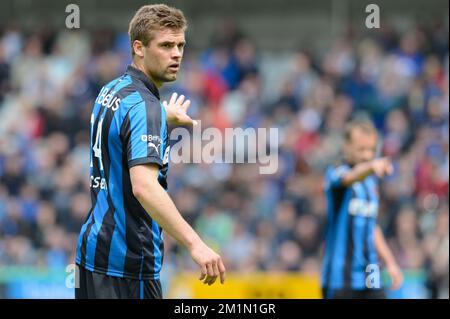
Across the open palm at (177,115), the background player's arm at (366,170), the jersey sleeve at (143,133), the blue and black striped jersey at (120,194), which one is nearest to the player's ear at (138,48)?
the blue and black striped jersey at (120,194)

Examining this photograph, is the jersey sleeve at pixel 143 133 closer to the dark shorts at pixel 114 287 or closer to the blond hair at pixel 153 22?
the blond hair at pixel 153 22

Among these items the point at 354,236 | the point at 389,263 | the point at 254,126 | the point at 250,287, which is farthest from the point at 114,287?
the point at 254,126

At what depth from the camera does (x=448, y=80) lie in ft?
46.6

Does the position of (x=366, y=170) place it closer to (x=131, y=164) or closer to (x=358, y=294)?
(x=358, y=294)

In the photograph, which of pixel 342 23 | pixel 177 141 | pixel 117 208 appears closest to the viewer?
pixel 117 208

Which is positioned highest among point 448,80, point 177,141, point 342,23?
point 342,23

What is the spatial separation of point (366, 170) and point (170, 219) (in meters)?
3.19

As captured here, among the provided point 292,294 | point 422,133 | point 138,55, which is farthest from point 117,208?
point 422,133

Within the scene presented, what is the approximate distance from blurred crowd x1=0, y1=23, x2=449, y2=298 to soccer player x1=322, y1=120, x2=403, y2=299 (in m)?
2.91

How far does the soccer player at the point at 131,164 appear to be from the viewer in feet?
15.9

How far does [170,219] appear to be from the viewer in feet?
15.0
